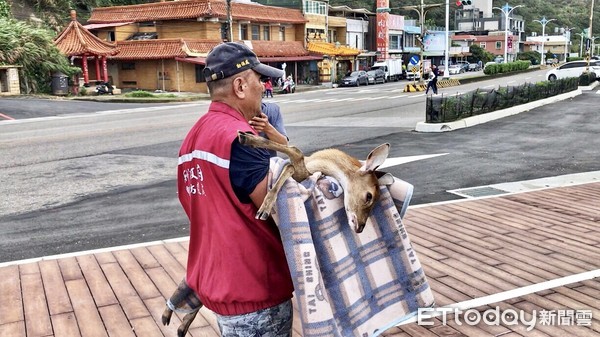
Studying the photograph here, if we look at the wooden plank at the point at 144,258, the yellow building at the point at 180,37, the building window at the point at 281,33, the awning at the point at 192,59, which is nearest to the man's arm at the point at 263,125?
the wooden plank at the point at 144,258

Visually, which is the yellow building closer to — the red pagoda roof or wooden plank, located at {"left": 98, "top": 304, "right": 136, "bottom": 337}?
the red pagoda roof

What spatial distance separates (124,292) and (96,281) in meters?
0.43

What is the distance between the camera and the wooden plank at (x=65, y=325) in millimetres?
4051

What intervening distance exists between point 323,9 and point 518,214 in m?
53.0

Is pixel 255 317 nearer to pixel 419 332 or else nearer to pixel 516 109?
pixel 419 332

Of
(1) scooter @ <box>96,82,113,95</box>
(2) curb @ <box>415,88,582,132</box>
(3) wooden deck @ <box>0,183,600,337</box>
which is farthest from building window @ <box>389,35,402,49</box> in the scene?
(3) wooden deck @ <box>0,183,600,337</box>

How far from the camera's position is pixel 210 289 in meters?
2.31

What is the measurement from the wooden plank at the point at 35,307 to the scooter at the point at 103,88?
114 ft

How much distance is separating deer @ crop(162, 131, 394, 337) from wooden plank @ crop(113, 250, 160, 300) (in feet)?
9.55

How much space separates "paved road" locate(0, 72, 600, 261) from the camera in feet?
23.5

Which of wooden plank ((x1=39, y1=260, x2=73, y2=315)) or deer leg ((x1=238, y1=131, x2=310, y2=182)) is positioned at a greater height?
deer leg ((x1=238, y1=131, x2=310, y2=182))

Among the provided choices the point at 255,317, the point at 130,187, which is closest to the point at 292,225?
the point at 255,317

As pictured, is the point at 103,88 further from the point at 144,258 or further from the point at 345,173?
the point at 345,173

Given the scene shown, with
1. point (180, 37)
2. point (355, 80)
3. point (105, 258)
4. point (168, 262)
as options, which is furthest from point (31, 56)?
point (168, 262)
